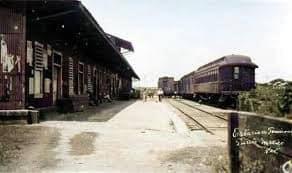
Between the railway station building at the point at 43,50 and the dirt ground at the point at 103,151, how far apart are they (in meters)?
2.27

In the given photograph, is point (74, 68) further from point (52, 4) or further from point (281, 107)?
point (281, 107)

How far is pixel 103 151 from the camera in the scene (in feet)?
32.6

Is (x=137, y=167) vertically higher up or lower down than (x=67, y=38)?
lower down

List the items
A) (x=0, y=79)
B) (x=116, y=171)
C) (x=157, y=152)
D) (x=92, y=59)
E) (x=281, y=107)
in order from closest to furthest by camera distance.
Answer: (x=281, y=107), (x=116, y=171), (x=157, y=152), (x=0, y=79), (x=92, y=59)

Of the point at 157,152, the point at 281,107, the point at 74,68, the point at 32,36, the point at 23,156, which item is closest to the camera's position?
the point at 281,107

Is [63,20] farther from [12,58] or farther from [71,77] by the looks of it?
[71,77]

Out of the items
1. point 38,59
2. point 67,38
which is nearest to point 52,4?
point 38,59

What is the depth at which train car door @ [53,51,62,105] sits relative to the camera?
21586mm

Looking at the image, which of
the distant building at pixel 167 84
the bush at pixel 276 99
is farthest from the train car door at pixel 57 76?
the distant building at pixel 167 84

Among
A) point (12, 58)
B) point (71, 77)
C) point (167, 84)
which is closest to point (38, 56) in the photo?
point (12, 58)

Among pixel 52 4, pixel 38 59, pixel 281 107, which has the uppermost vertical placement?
pixel 52 4

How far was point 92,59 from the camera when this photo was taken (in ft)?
114

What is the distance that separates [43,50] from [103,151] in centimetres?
995

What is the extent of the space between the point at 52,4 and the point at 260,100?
11201mm
